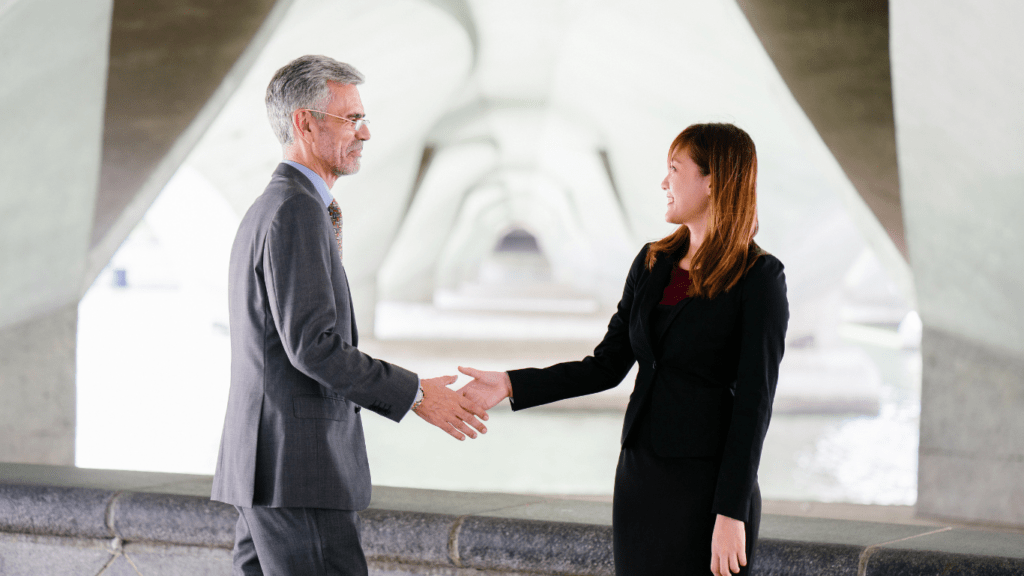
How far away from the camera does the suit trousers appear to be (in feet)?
5.87

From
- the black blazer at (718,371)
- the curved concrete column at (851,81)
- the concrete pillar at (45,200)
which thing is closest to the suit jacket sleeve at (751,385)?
the black blazer at (718,371)

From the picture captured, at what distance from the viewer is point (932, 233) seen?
5.93m

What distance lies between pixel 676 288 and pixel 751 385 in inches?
10.8

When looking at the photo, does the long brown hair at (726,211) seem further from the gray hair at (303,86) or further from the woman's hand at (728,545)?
the gray hair at (303,86)

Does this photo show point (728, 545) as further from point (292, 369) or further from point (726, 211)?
point (292, 369)

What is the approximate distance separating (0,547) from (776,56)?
631cm

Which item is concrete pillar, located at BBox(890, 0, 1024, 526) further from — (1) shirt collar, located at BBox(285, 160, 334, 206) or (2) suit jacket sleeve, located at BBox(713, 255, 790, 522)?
(1) shirt collar, located at BBox(285, 160, 334, 206)

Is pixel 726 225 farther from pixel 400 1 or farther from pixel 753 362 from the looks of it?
pixel 400 1

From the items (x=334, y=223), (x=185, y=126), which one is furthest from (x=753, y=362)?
(x=185, y=126)

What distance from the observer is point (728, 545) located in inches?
63.3

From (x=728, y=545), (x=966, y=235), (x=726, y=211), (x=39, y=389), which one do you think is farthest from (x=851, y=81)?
(x=39, y=389)

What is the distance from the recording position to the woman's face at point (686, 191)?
5.85 feet

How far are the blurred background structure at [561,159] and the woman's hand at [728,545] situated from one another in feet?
11.6

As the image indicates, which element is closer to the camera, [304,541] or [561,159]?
[304,541]
